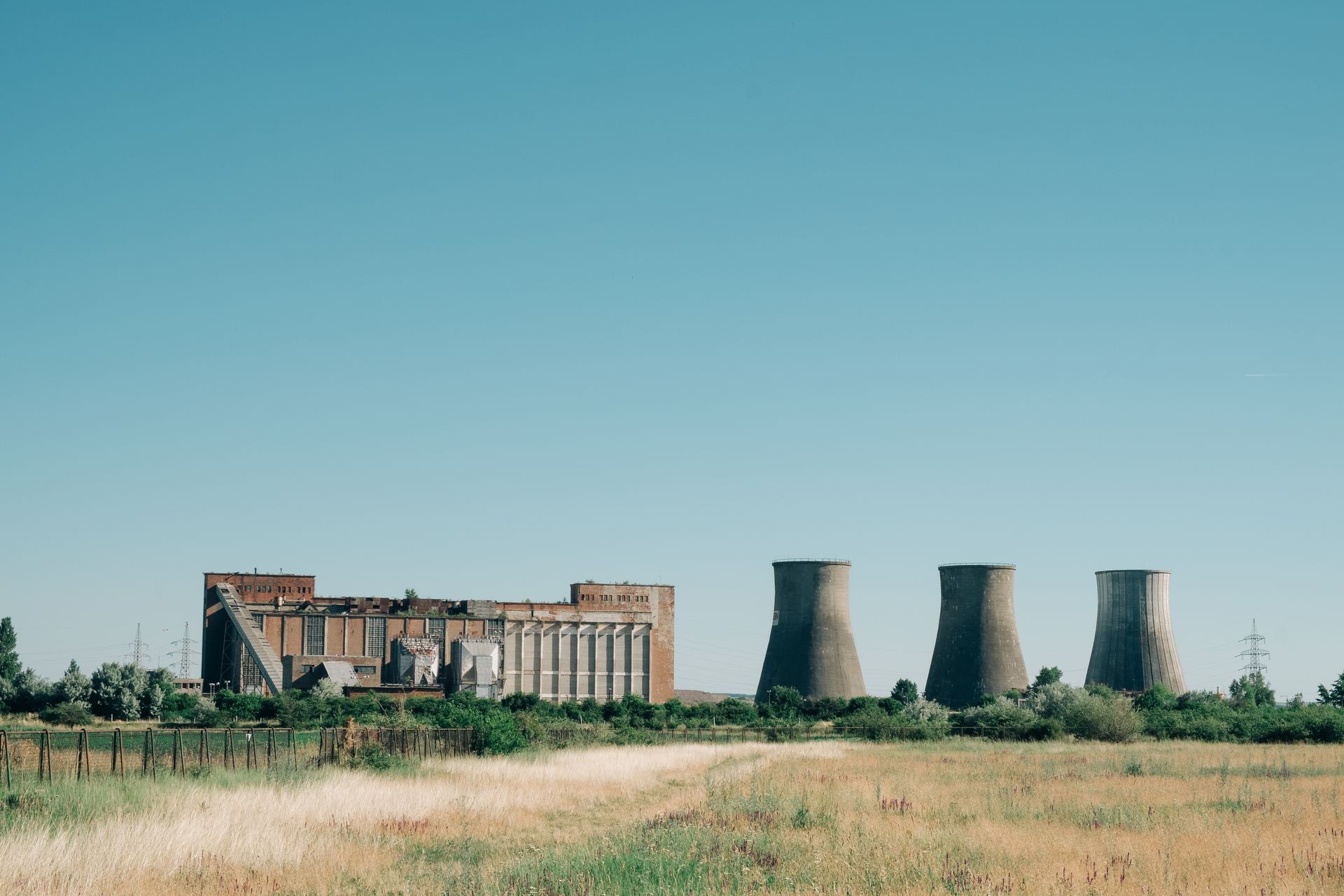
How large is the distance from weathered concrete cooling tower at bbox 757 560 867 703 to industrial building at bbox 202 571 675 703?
1532cm

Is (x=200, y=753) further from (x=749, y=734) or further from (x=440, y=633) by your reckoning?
(x=440, y=633)

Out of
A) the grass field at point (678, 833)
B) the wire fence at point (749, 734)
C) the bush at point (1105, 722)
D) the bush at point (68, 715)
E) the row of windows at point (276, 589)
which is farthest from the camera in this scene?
the row of windows at point (276, 589)

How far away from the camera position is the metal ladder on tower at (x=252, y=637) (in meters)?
61.8

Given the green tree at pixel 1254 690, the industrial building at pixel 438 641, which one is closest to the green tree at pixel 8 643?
the industrial building at pixel 438 641

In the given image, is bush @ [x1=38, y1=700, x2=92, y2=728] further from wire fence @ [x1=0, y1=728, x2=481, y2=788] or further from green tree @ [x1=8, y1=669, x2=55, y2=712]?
wire fence @ [x1=0, y1=728, x2=481, y2=788]

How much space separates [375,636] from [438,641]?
11.2 feet

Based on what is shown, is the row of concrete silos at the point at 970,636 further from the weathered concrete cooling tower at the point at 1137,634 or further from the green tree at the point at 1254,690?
the green tree at the point at 1254,690

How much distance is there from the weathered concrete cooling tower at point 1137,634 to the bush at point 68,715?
44805 mm

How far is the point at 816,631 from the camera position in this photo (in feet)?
201

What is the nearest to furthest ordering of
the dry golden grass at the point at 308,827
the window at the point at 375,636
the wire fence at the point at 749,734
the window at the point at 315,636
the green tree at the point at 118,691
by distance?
the dry golden grass at the point at 308,827, the wire fence at the point at 749,734, the green tree at the point at 118,691, the window at the point at 315,636, the window at the point at 375,636

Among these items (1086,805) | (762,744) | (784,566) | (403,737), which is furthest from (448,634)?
(1086,805)

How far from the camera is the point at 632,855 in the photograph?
40.4 ft

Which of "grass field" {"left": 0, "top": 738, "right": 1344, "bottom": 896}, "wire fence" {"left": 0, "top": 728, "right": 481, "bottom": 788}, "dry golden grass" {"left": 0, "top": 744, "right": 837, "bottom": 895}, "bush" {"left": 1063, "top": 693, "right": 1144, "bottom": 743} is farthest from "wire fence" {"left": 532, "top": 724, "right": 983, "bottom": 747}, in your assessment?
"grass field" {"left": 0, "top": 738, "right": 1344, "bottom": 896}

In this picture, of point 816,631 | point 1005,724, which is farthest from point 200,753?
point 816,631
